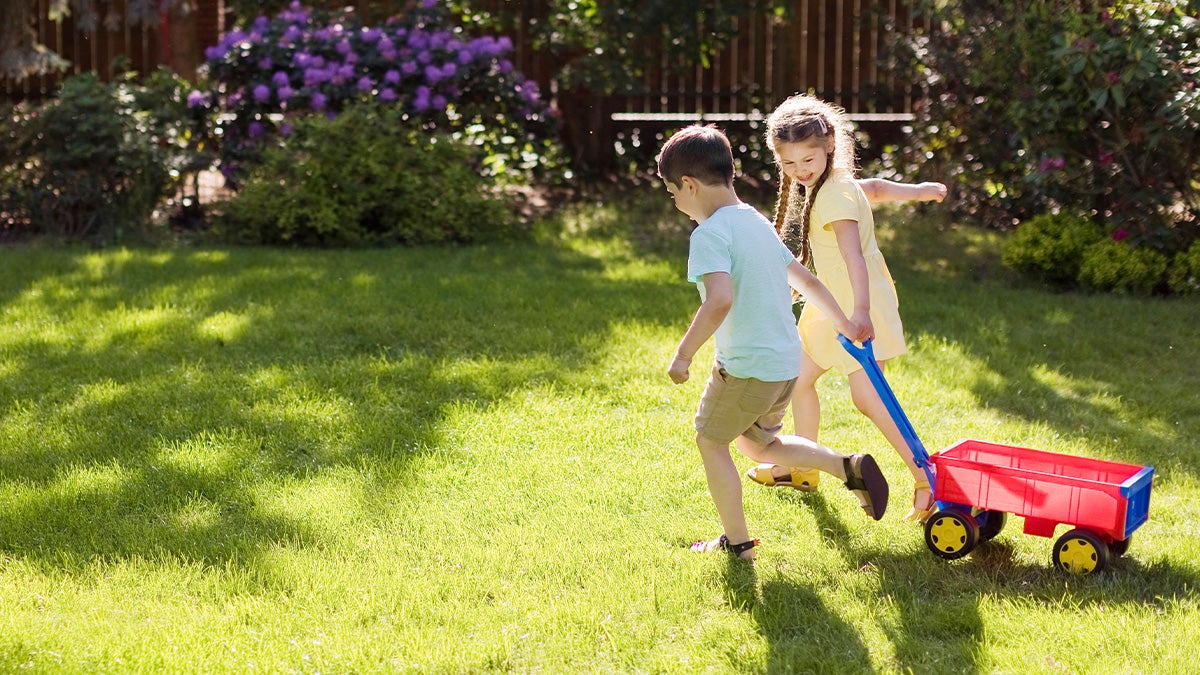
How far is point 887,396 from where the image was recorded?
12.1 feet

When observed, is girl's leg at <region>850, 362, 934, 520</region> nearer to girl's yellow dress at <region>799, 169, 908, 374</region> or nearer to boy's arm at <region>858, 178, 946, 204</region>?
girl's yellow dress at <region>799, 169, 908, 374</region>

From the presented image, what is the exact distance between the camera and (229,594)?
340cm

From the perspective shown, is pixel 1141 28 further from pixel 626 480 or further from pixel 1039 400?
pixel 626 480

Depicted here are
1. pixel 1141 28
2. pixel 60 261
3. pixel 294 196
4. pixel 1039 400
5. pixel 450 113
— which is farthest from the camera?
pixel 450 113

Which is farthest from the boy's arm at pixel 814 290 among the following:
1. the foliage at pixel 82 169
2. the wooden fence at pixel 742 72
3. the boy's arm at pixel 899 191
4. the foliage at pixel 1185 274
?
the wooden fence at pixel 742 72

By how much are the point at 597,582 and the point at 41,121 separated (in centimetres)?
678

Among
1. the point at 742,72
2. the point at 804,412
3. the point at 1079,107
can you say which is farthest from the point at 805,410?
the point at 742,72

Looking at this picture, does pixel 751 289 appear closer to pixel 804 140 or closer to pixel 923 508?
pixel 804 140

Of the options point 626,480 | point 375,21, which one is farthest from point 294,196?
point 626,480

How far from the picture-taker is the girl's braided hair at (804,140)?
12.3 ft

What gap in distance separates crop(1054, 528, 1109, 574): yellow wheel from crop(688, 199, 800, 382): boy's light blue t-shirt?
882 millimetres

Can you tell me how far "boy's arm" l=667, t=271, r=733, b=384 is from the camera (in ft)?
10.7

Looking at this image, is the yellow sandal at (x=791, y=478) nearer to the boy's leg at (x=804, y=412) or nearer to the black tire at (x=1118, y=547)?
the boy's leg at (x=804, y=412)

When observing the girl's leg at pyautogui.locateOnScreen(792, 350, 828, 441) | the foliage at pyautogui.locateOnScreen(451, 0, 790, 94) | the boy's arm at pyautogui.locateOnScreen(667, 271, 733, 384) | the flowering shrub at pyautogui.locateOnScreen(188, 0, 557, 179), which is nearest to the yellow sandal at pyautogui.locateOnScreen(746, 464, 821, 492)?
the girl's leg at pyautogui.locateOnScreen(792, 350, 828, 441)
